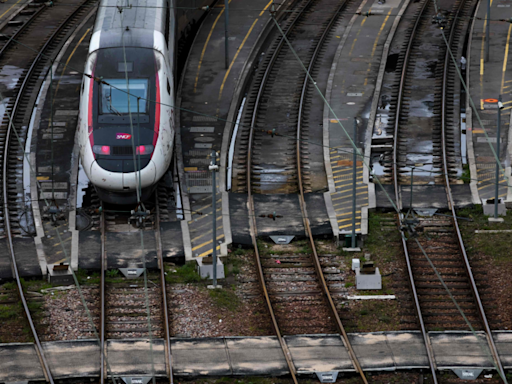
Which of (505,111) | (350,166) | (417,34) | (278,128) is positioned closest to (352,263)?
(350,166)

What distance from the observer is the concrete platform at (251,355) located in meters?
28.7

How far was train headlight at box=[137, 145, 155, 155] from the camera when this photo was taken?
3634cm

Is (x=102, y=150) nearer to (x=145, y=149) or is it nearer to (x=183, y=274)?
(x=145, y=149)

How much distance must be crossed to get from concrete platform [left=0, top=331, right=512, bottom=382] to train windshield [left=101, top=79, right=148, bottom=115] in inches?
396

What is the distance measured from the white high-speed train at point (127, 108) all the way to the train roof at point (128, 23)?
4 centimetres

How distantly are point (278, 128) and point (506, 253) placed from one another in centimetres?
1280

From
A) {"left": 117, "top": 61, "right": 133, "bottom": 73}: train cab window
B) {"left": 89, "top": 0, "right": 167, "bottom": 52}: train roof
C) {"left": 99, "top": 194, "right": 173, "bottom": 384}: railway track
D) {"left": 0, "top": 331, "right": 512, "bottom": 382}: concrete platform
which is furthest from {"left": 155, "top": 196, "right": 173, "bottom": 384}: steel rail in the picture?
{"left": 89, "top": 0, "right": 167, "bottom": 52}: train roof

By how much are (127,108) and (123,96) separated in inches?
21.5

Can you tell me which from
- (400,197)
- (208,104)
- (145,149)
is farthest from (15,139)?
(400,197)

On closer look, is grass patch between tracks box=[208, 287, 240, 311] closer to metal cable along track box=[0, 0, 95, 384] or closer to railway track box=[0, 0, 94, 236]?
metal cable along track box=[0, 0, 95, 384]

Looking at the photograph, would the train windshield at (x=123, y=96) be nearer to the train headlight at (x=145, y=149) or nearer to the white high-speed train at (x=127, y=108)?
the white high-speed train at (x=127, y=108)

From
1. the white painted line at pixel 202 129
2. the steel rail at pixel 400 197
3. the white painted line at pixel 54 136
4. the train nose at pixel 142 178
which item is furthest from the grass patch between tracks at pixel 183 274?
the white painted line at pixel 54 136

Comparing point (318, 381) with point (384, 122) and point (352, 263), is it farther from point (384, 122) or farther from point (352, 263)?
point (384, 122)

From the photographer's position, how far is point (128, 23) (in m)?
40.3
